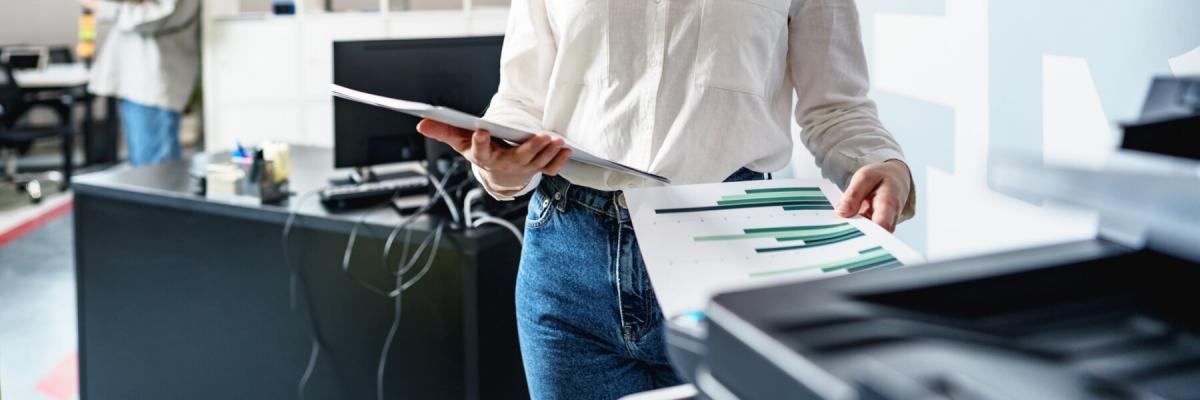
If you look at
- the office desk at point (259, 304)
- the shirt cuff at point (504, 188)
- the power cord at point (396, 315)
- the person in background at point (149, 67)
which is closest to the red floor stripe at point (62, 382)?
the office desk at point (259, 304)

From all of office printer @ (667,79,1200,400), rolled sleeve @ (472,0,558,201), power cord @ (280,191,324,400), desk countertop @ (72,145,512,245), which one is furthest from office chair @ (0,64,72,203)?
office printer @ (667,79,1200,400)

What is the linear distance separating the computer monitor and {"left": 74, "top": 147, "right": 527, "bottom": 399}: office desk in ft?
0.65

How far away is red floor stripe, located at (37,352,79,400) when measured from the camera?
3168 mm

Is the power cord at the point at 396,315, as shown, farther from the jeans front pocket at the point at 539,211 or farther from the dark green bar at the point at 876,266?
the dark green bar at the point at 876,266

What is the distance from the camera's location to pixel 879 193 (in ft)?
3.34

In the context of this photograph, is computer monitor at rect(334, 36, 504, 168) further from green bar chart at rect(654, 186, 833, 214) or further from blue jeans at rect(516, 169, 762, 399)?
green bar chart at rect(654, 186, 833, 214)

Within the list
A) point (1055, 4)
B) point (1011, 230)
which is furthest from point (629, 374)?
point (1055, 4)

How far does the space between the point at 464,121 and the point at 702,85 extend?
33 centimetres

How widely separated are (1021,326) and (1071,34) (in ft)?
3.72

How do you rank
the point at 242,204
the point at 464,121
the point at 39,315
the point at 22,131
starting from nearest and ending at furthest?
1. the point at 464,121
2. the point at 242,204
3. the point at 39,315
4. the point at 22,131

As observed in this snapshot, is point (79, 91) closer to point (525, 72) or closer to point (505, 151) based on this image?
point (525, 72)

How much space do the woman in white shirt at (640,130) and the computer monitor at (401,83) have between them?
46.4 inches

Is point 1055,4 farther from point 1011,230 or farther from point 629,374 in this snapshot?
point 629,374

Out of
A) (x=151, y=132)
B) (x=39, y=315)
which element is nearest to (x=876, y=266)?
(x=39, y=315)
